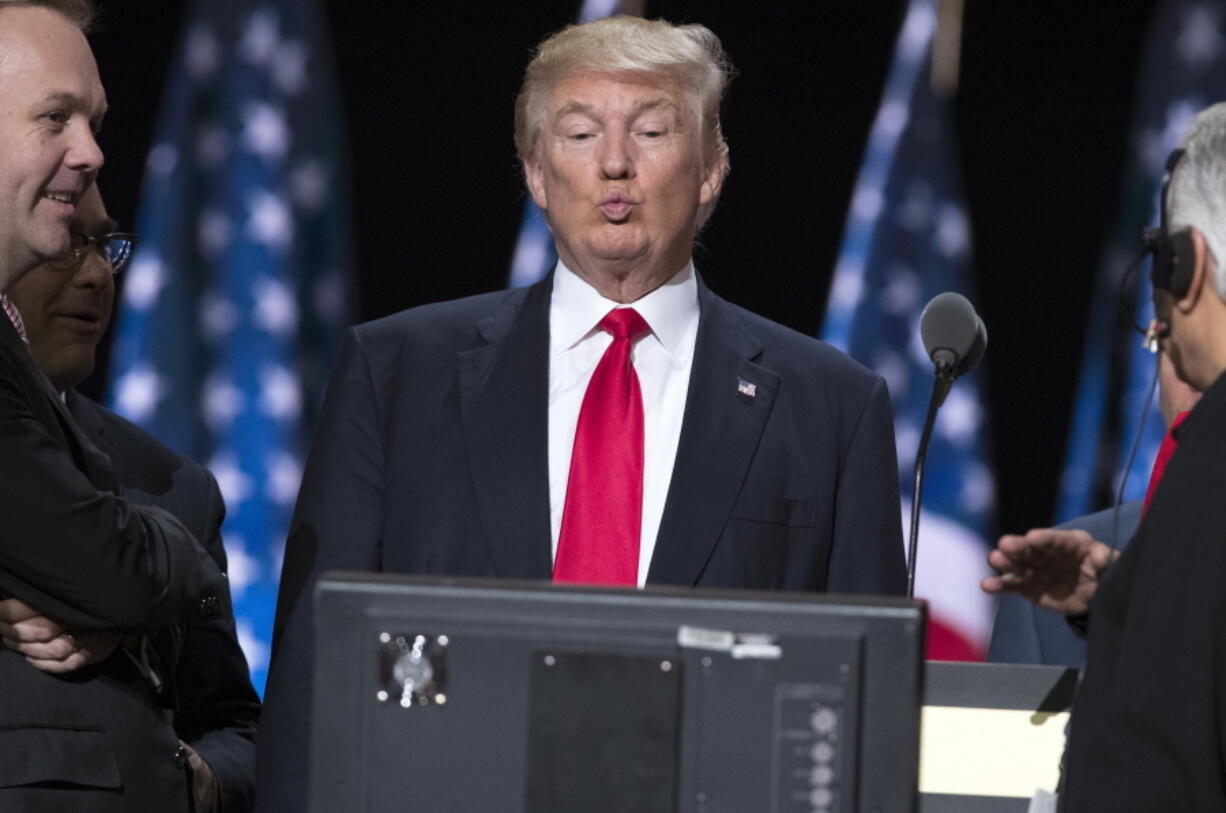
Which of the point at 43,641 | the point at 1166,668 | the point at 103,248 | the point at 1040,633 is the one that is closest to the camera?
the point at 1166,668

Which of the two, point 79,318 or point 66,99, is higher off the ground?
point 66,99

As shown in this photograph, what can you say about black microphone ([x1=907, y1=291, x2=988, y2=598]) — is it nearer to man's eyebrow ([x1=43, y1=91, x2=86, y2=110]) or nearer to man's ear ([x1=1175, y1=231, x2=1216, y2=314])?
man's ear ([x1=1175, y1=231, x2=1216, y2=314])

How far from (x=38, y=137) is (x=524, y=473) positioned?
0.69 metres

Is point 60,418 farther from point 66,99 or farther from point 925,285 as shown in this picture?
point 925,285

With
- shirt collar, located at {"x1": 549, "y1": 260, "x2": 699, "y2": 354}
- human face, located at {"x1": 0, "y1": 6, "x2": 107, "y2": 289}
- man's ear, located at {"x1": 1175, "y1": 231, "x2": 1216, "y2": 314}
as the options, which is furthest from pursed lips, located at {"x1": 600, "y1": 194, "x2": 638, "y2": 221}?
man's ear, located at {"x1": 1175, "y1": 231, "x2": 1216, "y2": 314}

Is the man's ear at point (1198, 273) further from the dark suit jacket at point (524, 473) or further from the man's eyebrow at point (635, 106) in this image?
the man's eyebrow at point (635, 106)

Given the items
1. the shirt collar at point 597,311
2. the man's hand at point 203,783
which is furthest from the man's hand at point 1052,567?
the man's hand at point 203,783

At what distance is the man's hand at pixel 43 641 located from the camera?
182 centimetres

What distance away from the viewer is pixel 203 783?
2.27m

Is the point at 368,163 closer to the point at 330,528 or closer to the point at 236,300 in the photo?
the point at 236,300

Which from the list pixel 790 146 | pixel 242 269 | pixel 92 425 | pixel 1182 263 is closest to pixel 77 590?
pixel 92 425

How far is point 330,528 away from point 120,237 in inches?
30.9

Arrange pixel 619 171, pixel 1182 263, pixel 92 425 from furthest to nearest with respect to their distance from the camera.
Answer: pixel 92 425
pixel 619 171
pixel 1182 263

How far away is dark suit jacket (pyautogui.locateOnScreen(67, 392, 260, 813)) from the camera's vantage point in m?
2.51
